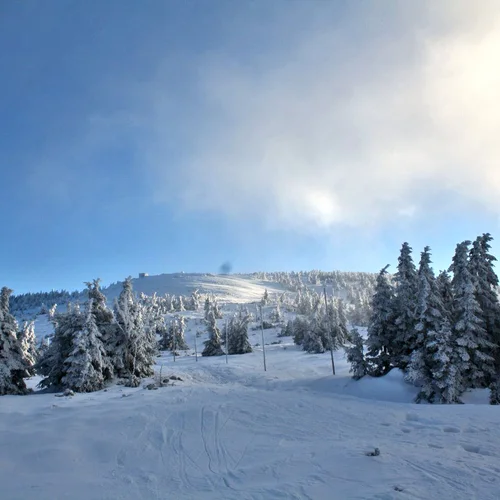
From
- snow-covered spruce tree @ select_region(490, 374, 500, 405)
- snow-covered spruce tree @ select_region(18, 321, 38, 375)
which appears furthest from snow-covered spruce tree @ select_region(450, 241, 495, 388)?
snow-covered spruce tree @ select_region(18, 321, 38, 375)

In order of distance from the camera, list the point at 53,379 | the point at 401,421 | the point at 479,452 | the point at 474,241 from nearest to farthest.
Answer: the point at 479,452 < the point at 401,421 < the point at 474,241 < the point at 53,379

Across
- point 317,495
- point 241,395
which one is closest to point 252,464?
point 317,495

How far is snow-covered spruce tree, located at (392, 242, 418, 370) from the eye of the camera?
1113 inches

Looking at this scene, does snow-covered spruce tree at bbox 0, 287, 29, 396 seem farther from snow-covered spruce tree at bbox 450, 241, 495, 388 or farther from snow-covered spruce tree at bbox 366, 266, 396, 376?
snow-covered spruce tree at bbox 450, 241, 495, 388

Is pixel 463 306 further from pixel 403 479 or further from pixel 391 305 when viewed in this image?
pixel 403 479

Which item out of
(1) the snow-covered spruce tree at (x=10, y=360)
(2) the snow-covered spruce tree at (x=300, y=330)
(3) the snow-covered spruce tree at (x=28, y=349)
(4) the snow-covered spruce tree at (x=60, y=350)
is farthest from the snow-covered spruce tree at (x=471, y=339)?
(2) the snow-covered spruce tree at (x=300, y=330)

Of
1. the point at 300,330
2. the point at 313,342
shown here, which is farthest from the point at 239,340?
the point at 313,342

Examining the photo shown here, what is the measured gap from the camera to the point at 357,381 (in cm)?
2977

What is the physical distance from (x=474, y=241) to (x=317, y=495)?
2621 centimetres

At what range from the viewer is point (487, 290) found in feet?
84.8

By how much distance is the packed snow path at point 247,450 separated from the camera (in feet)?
26.4

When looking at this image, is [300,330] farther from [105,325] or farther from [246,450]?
[246,450]

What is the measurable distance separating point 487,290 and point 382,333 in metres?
8.91

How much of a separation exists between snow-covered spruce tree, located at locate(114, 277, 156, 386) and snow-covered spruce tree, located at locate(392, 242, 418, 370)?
2345cm
